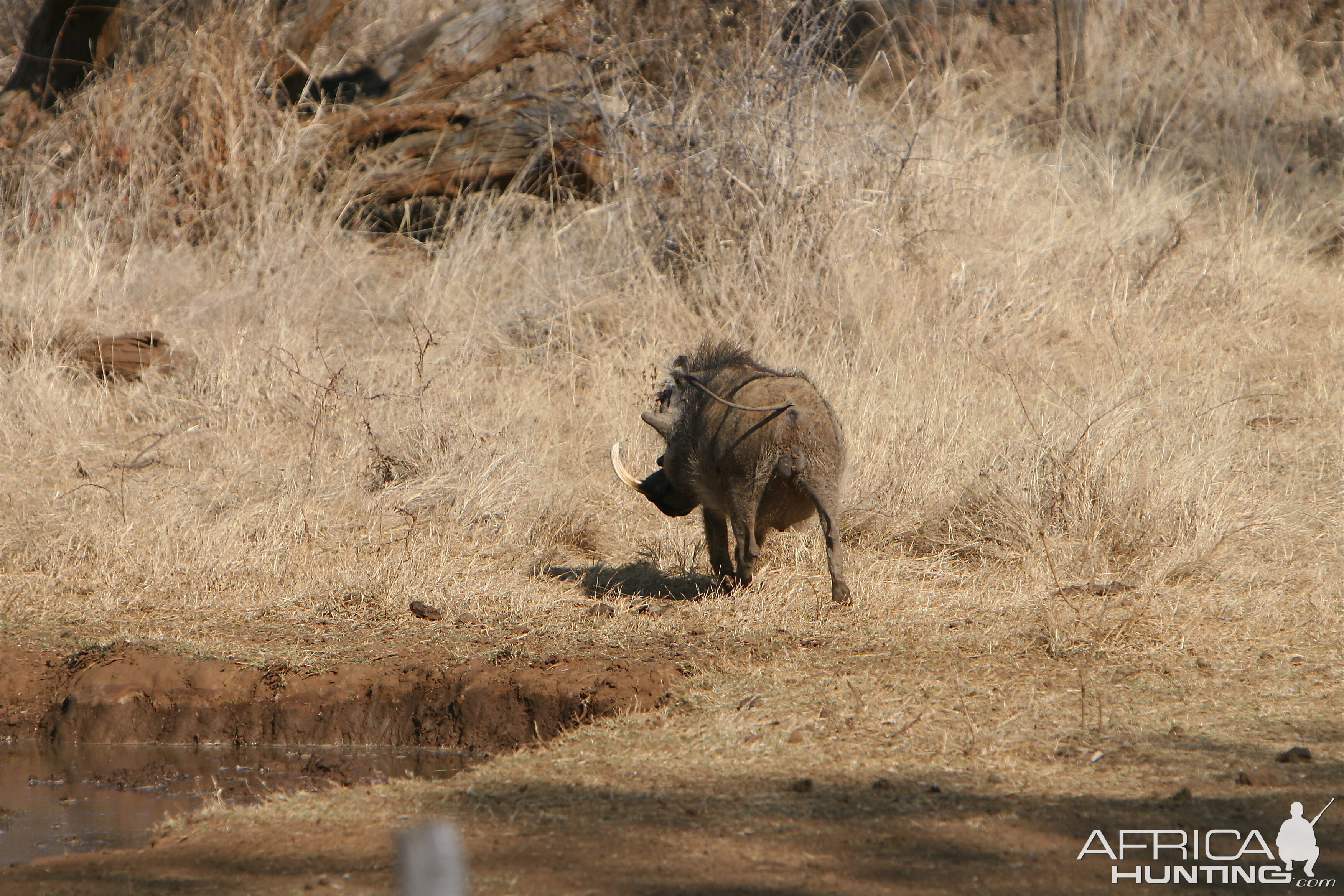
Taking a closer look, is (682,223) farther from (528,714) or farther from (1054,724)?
(1054,724)

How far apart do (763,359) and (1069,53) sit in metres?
6.38

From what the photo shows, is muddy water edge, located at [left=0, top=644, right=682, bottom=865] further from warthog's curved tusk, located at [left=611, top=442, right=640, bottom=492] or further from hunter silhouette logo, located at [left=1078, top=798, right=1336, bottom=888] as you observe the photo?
hunter silhouette logo, located at [left=1078, top=798, right=1336, bottom=888]

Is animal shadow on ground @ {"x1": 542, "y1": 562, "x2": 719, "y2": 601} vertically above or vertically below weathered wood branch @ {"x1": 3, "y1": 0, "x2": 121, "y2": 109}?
below

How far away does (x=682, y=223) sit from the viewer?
8633mm

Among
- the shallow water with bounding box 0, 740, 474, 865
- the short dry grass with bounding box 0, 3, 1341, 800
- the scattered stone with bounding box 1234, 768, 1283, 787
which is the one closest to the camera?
the scattered stone with bounding box 1234, 768, 1283, 787

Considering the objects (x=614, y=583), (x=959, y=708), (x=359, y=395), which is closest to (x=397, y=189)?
(x=359, y=395)

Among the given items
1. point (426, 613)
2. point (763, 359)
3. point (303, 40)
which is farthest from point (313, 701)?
point (303, 40)

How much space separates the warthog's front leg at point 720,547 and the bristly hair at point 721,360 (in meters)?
0.60

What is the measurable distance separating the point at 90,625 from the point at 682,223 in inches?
190

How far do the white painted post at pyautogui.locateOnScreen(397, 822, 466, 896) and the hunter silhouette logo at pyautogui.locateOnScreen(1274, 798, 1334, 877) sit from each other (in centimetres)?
224

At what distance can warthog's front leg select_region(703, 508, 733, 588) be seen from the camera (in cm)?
529

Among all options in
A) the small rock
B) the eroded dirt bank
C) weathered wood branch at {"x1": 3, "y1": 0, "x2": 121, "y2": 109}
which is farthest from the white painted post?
weathered wood branch at {"x1": 3, "y1": 0, "x2": 121, "y2": 109}

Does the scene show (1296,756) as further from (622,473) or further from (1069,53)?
(1069,53)

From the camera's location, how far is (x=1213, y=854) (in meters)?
2.85
